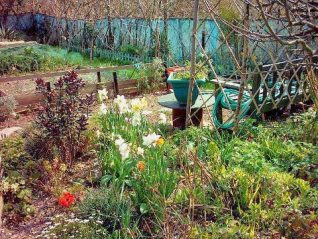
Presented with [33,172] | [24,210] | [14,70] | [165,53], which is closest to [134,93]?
[165,53]

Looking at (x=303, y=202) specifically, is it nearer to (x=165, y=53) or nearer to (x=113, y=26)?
(x=165, y=53)

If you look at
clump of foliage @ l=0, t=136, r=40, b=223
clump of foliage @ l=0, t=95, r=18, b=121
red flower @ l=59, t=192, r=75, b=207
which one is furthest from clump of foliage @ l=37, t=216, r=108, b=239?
clump of foliage @ l=0, t=95, r=18, b=121

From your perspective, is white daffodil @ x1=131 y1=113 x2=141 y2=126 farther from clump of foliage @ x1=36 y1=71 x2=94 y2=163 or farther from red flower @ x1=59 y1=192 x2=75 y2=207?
red flower @ x1=59 y1=192 x2=75 y2=207

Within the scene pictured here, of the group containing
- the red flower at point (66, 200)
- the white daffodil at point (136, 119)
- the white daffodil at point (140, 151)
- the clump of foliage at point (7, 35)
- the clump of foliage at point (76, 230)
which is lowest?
the clump of foliage at point (76, 230)

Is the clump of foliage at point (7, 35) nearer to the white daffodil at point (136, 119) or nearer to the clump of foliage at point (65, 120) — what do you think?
the clump of foliage at point (65, 120)

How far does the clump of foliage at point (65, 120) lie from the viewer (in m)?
5.28

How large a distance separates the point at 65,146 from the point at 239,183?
2268 millimetres

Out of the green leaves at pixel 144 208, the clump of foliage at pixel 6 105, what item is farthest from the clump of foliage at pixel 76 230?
the clump of foliage at pixel 6 105

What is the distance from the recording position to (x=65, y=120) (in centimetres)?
531

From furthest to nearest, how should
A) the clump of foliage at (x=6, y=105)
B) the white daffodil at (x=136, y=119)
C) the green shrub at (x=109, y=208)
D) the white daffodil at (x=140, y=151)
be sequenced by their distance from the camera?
the clump of foliage at (x=6, y=105) → the white daffodil at (x=136, y=119) → the white daffodil at (x=140, y=151) → the green shrub at (x=109, y=208)

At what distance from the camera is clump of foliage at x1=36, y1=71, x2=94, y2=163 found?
528 cm

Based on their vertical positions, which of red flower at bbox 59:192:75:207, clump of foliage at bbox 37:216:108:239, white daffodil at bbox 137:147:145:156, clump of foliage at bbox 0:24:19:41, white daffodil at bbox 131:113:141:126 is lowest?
clump of foliage at bbox 37:216:108:239

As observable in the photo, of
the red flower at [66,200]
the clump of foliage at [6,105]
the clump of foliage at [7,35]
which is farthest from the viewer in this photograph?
the clump of foliage at [7,35]

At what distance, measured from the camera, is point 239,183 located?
4.03 m
